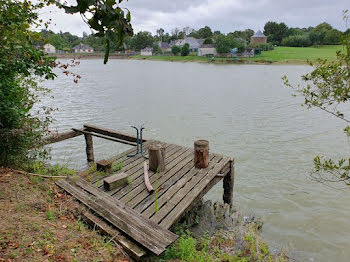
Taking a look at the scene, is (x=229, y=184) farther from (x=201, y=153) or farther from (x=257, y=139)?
(x=257, y=139)

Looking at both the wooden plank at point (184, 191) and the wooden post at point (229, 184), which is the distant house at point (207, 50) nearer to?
the wooden post at point (229, 184)

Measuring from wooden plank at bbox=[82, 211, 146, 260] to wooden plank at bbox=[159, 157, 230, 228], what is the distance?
767 millimetres

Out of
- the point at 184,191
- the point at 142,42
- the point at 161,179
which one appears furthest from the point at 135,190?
the point at 142,42

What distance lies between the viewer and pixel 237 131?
597 inches

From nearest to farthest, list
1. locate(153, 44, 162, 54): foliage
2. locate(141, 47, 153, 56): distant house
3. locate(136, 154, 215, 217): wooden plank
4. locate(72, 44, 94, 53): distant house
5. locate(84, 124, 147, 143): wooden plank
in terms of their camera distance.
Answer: locate(136, 154, 215, 217): wooden plank → locate(84, 124, 147, 143): wooden plank → locate(153, 44, 162, 54): foliage → locate(141, 47, 153, 56): distant house → locate(72, 44, 94, 53): distant house

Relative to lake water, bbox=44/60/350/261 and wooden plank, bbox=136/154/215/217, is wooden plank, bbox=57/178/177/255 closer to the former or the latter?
wooden plank, bbox=136/154/215/217

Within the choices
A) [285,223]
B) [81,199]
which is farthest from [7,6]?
[285,223]

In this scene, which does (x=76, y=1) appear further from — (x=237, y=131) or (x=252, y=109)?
(x=252, y=109)

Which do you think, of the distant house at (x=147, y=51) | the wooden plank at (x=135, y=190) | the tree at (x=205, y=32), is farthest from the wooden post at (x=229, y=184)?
the tree at (x=205, y=32)

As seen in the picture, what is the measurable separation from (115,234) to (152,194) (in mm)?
1520

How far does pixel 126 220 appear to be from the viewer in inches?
164

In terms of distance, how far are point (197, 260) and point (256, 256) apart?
1.21 metres

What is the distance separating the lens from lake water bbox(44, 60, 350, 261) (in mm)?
7145

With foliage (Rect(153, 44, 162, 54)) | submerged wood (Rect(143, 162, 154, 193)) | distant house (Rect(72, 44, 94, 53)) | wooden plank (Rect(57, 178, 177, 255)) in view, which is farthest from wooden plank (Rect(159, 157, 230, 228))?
distant house (Rect(72, 44, 94, 53))
